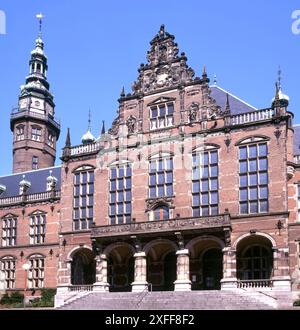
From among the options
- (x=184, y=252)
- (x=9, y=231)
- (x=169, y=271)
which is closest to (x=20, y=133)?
(x=9, y=231)

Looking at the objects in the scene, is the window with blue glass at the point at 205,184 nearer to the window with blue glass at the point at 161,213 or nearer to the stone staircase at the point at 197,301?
the window with blue glass at the point at 161,213

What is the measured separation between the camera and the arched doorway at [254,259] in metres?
29.4

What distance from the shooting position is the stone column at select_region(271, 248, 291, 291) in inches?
1082

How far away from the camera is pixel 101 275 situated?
108 feet

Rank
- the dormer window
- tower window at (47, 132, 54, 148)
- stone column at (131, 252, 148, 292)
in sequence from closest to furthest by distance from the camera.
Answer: stone column at (131, 252, 148, 292), the dormer window, tower window at (47, 132, 54, 148)

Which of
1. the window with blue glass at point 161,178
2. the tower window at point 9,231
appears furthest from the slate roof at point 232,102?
the tower window at point 9,231

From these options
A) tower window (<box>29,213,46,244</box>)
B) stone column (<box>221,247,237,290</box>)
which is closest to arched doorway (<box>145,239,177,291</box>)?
stone column (<box>221,247,237,290</box>)

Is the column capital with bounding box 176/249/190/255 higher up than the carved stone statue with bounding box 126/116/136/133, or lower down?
lower down

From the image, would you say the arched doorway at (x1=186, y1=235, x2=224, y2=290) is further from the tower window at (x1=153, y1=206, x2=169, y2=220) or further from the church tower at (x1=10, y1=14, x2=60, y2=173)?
the church tower at (x1=10, y1=14, x2=60, y2=173)

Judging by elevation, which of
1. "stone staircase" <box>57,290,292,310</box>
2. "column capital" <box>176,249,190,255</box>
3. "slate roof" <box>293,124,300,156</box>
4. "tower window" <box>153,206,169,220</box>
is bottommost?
"stone staircase" <box>57,290,292,310</box>

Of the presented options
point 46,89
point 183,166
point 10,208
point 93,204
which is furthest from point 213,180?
point 46,89

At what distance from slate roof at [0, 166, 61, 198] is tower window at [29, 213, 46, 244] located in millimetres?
3109

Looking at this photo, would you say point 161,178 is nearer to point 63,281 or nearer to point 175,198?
point 175,198

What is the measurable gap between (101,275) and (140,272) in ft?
9.98
